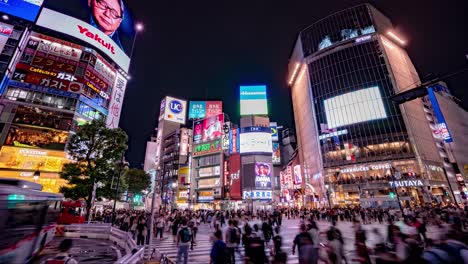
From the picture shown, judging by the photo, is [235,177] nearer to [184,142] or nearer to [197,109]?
[184,142]

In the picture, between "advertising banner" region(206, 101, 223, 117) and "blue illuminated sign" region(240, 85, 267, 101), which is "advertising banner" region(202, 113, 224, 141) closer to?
"advertising banner" region(206, 101, 223, 117)

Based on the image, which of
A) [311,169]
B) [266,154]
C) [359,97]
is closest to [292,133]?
[311,169]

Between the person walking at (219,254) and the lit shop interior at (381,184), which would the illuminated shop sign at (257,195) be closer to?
the lit shop interior at (381,184)

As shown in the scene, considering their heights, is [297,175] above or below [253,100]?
below

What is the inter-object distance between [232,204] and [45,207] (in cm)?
4886

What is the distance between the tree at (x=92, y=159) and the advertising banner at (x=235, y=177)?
34.2m

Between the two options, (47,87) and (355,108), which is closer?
(47,87)

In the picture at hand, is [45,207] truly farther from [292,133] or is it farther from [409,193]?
[292,133]

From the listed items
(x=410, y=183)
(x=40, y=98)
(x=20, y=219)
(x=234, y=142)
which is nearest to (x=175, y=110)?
(x=234, y=142)

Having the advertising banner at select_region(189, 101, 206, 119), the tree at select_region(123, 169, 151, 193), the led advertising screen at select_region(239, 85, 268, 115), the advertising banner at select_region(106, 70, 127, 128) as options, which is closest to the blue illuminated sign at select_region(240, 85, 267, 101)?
the led advertising screen at select_region(239, 85, 268, 115)

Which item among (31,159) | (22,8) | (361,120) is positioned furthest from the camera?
(361,120)

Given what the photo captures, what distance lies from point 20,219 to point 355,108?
67.5 m

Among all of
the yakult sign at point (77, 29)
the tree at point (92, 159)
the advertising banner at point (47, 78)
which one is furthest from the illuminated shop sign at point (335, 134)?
the advertising banner at point (47, 78)

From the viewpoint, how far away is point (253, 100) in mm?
61000
